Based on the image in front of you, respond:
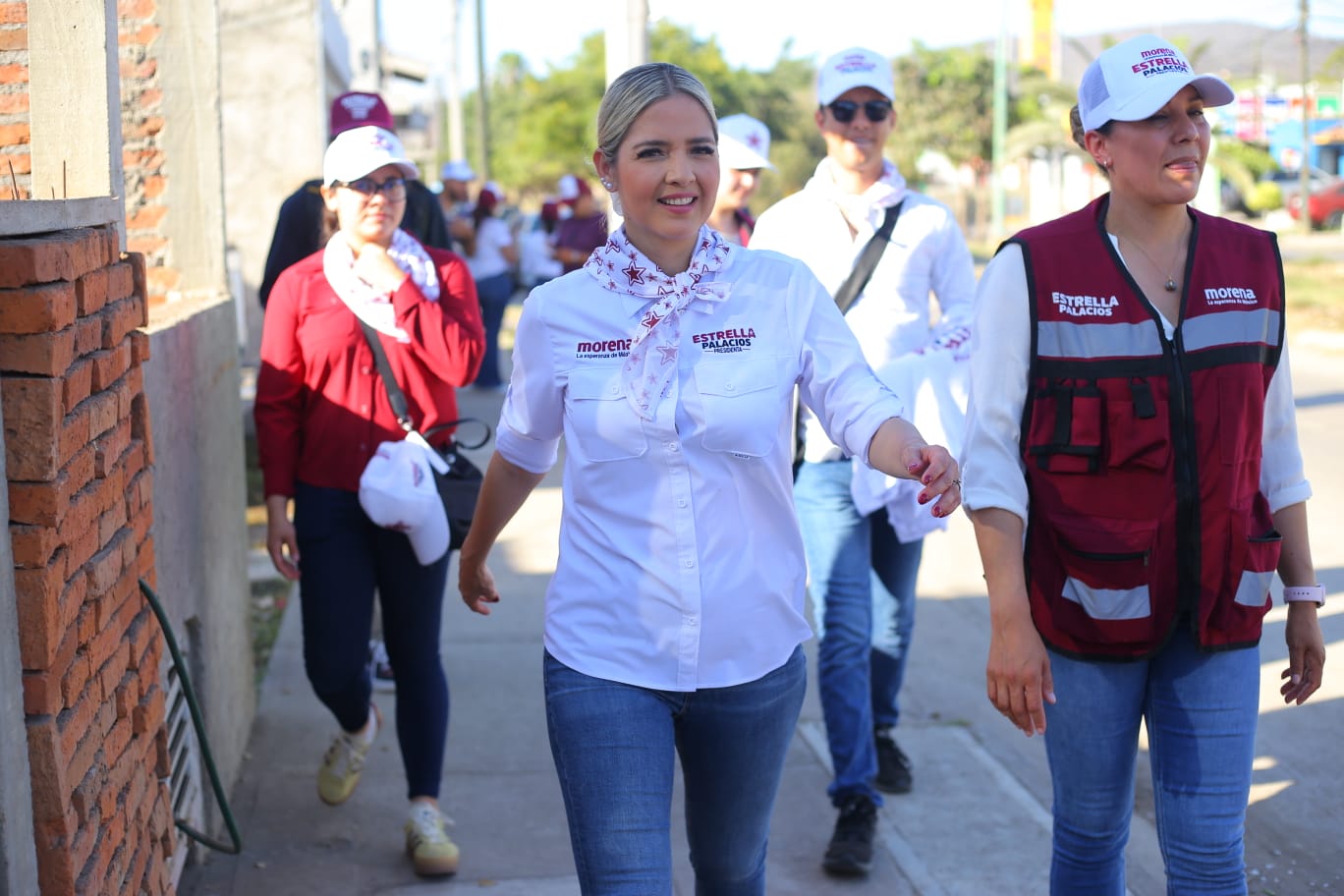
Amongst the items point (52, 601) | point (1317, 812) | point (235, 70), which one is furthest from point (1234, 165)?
point (52, 601)

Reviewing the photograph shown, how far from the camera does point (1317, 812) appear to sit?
4824 mm

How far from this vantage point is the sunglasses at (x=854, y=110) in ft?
15.9

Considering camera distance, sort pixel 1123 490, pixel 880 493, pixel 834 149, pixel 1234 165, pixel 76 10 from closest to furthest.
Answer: pixel 1123 490
pixel 76 10
pixel 880 493
pixel 834 149
pixel 1234 165

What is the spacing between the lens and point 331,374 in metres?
4.44

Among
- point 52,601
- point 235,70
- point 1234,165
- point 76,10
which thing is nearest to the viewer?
point 52,601

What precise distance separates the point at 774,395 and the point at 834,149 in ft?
7.15

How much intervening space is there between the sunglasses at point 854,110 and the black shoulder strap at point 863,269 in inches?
14.9

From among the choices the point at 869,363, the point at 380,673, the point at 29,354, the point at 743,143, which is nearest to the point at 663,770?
the point at 29,354

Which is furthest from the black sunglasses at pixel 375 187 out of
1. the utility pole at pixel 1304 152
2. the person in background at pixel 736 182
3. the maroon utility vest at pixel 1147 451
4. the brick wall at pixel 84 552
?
the utility pole at pixel 1304 152

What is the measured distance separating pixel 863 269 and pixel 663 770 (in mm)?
2259

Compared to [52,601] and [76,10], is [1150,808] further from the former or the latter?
[76,10]

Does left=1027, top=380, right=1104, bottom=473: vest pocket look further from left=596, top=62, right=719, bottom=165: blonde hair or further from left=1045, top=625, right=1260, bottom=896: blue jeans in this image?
left=596, top=62, right=719, bottom=165: blonde hair

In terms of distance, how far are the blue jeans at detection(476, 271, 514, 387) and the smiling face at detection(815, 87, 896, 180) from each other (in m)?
9.78

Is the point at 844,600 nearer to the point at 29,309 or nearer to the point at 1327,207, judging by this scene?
the point at 29,309
